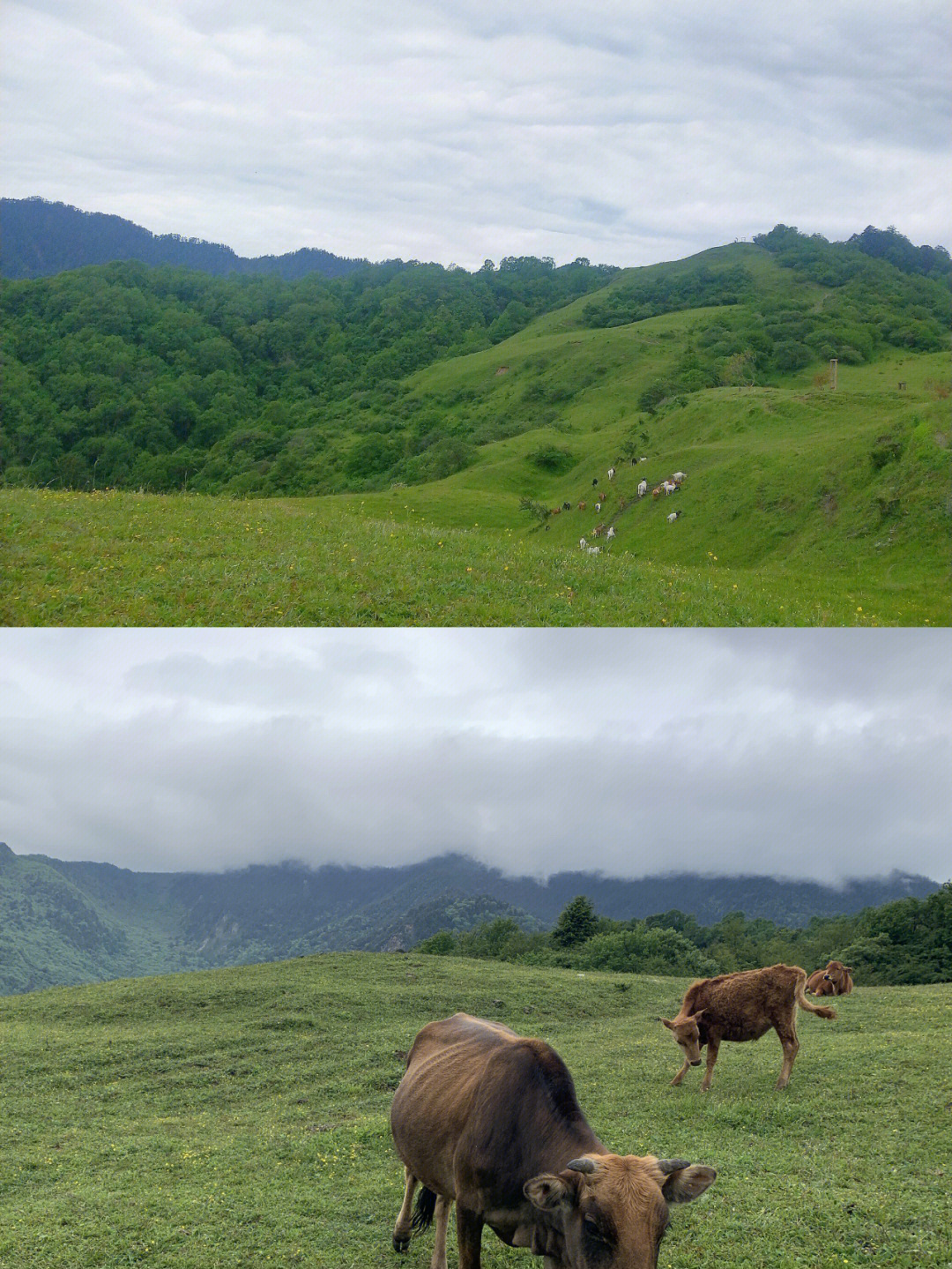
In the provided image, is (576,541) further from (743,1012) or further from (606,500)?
(743,1012)

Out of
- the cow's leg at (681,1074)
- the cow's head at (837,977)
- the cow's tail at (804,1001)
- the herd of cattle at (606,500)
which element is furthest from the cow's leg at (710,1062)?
the herd of cattle at (606,500)

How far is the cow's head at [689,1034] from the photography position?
Result: 36.2ft

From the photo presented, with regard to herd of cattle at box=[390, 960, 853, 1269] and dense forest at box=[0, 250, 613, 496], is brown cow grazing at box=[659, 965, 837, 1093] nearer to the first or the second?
herd of cattle at box=[390, 960, 853, 1269]

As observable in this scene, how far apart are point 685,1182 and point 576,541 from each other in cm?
4315

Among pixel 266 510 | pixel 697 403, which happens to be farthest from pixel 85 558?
pixel 697 403

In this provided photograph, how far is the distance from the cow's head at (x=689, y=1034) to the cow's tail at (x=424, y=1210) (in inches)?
196

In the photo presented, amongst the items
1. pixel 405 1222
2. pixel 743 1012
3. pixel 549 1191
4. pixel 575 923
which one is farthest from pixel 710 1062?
pixel 575 923

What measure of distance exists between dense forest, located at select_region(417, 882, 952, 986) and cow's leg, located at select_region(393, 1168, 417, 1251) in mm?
18594

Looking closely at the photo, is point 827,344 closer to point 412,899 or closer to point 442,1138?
point 412,899

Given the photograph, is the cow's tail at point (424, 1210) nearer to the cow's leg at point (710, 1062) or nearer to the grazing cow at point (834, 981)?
the cow's leg at point (710, 1062)

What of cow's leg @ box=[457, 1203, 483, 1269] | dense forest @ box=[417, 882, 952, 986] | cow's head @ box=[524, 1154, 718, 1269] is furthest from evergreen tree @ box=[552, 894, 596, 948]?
cow's head @ box=[524, 1154, 718, 1269]

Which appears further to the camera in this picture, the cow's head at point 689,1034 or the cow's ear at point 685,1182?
the cow's head at point 689,1034

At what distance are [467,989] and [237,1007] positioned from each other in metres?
4.45

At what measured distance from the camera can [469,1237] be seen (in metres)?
5.31
